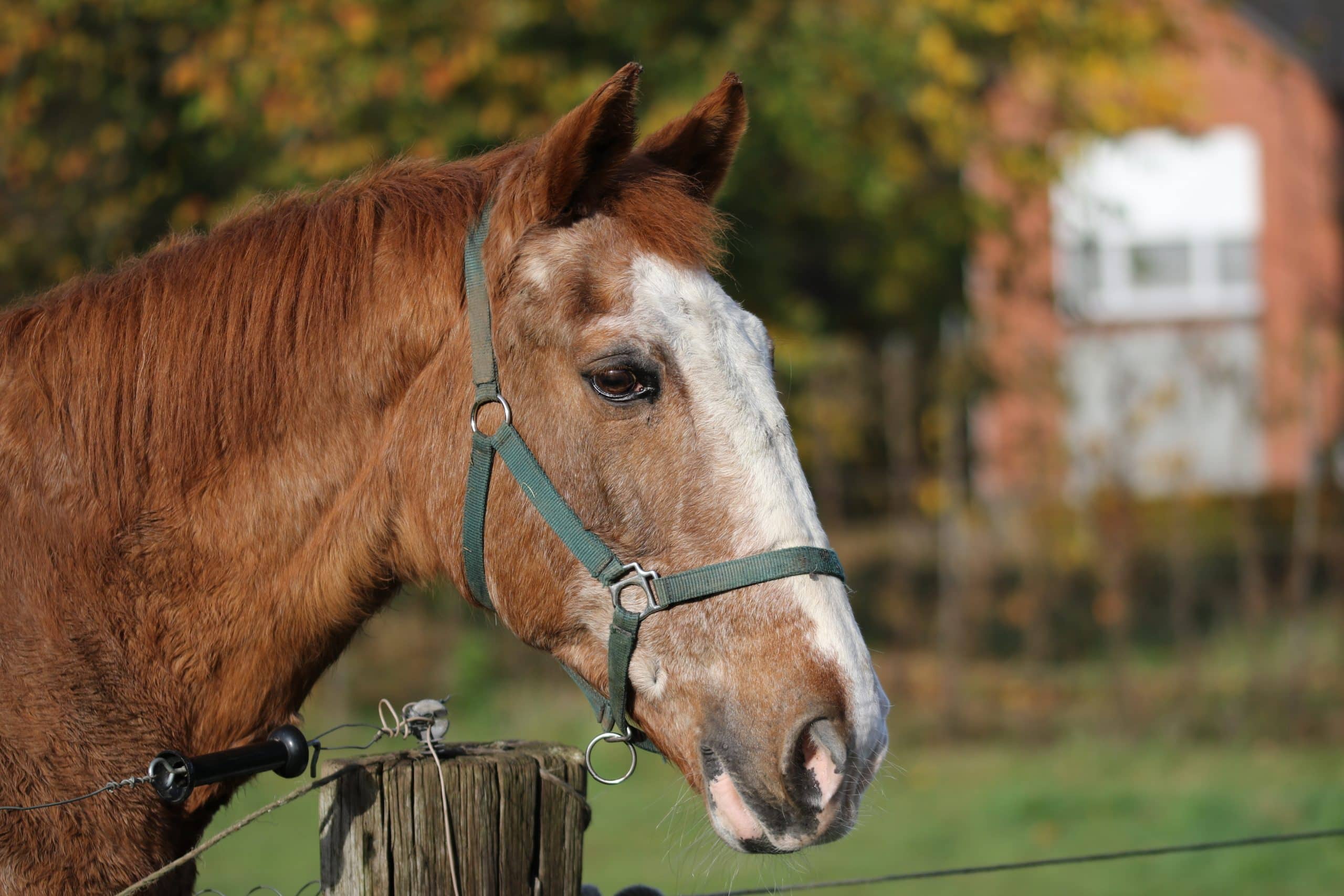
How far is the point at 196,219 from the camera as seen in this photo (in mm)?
7676

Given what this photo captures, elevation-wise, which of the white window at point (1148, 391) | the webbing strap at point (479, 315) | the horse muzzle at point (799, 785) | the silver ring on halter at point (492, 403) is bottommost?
the white window at point (1148, 391)

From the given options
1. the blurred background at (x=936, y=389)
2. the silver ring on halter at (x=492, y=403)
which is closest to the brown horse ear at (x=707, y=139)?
the silver ring on halter at (x=492, y=403)

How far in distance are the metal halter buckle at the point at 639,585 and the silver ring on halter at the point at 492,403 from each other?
338mm

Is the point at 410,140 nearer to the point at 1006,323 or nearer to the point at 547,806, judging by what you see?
the point at 1006,323

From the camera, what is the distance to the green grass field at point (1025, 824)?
20.1ft

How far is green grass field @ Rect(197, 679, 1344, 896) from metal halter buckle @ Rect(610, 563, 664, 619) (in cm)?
326

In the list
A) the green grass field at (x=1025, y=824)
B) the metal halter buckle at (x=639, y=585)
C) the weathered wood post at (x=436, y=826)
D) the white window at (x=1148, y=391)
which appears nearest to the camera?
the weathered wood post at (x=436, y=826)

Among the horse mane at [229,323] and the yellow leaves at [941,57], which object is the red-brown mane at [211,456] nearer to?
the horse mane at [229,323]

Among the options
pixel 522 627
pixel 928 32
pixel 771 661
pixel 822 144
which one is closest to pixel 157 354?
pixel 522 627

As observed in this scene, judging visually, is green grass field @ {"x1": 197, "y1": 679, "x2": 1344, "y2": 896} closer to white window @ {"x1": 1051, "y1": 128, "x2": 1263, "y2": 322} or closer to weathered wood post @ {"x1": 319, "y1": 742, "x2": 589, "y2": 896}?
weathered wood post @ {"x1": 319, "y1": 742, "x2": 589, "y2": 896}

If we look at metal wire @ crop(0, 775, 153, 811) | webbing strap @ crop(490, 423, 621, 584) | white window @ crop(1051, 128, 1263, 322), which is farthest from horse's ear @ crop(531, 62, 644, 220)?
white window @ crop(1051, 128, 1263, 322)

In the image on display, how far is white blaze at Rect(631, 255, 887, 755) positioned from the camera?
6.66 feet

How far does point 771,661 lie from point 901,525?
734cm

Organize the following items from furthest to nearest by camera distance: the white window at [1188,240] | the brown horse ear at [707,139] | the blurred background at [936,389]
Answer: the white window at [1188,240], the blurred background at [936,389], the brown horse ear at [707,139]
